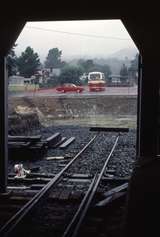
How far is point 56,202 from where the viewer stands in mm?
6387

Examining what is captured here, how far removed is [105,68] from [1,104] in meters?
51.9

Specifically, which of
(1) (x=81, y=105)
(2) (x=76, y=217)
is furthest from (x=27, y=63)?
(2) (x=76, y=217)

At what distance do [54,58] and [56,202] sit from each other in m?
62.6

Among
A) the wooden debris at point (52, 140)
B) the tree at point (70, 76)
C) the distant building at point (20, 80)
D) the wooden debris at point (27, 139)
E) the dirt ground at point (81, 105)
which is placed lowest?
the wooden debris at point (52, 140)

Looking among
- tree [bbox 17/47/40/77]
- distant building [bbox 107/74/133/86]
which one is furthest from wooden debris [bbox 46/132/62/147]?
distant building [bbox 107/74/133/86]

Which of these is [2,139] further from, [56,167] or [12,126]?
[12,126]

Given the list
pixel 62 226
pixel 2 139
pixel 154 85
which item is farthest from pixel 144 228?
pixel 2 139

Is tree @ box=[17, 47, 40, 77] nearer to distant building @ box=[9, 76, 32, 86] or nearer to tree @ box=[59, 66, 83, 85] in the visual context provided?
distant building @ box=[9, 76, 32, 86]

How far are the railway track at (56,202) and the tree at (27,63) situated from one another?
107 ft

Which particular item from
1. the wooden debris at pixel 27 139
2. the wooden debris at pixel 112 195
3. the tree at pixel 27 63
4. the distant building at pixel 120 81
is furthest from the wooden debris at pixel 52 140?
the distant building at pixel 120 81

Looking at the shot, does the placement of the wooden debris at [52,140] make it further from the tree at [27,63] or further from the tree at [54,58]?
the tree at [54,58]

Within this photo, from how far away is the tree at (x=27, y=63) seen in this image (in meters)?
40.3

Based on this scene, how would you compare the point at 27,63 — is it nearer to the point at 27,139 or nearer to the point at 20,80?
the point at 20,80

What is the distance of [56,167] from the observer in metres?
9.50
